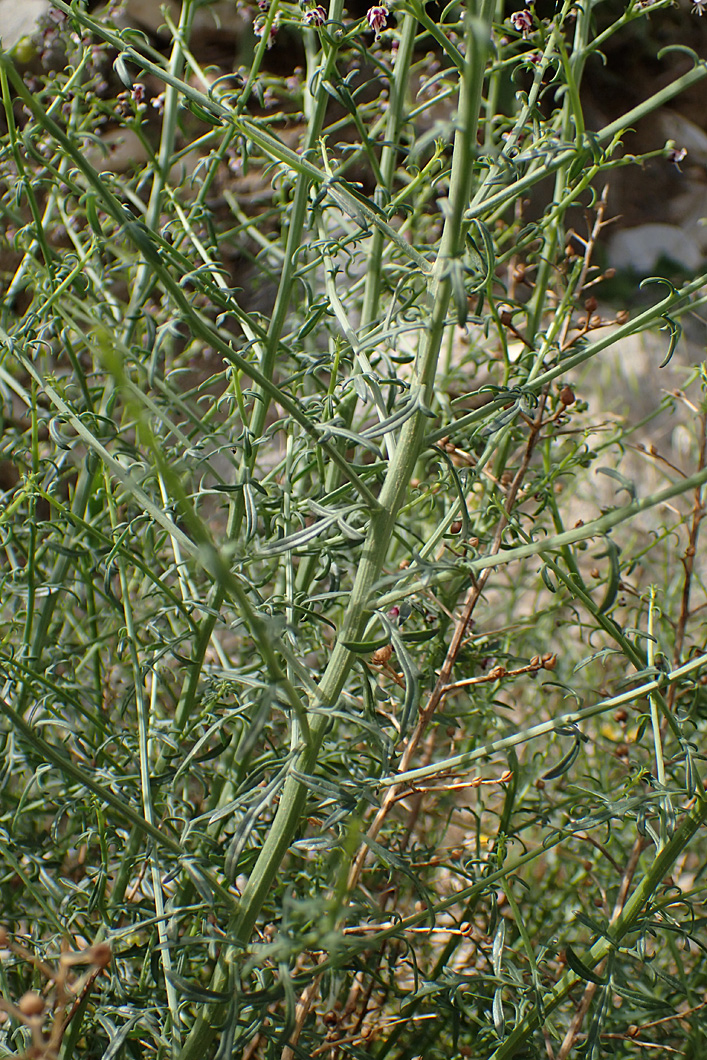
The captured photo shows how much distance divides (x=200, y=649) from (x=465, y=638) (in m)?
0.19

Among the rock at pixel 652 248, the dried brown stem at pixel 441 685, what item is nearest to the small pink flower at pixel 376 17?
the dried brown stem at pixel 441 685

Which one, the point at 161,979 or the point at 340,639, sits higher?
the point at 340,639

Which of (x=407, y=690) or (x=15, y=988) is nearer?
(x=407, y=690)

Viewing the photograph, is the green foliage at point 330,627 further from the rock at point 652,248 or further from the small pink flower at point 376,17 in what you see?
the rock at point 652,248

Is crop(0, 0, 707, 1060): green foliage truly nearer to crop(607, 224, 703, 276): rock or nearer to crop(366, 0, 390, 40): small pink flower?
crop(366, 0, 390, 40): small pink flower

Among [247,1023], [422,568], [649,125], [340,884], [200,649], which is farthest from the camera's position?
[649,125]

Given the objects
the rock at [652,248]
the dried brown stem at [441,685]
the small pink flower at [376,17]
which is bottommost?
the rock at [652,248]

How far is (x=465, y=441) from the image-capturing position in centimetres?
61

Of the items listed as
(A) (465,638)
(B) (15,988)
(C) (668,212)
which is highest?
(A) (465,638)

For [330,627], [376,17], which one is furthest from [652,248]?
[330,627]

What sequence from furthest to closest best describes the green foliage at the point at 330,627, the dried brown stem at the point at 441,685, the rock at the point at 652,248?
the rock at the point at 652,248 → the dried brown stem at the point at 441,685 → the green foliage at the point at 330,627

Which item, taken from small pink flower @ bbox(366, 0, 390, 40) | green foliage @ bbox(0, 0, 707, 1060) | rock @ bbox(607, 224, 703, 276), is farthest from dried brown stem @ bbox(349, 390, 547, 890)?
rock @ bbox(607, 224, 703, 276)

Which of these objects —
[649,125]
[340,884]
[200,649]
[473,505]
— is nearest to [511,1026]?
[200,649]

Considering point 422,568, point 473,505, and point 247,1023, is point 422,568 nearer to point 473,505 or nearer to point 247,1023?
point 247,1023
